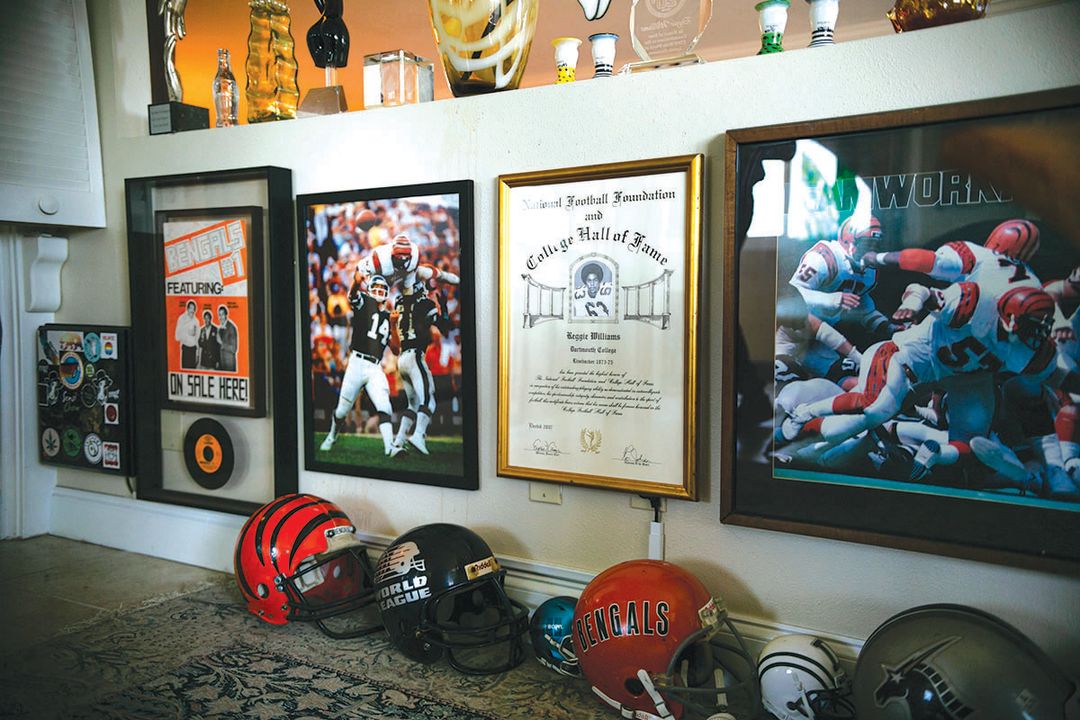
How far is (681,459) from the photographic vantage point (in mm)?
2188

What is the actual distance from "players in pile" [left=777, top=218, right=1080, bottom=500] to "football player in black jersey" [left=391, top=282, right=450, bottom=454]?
111 cm

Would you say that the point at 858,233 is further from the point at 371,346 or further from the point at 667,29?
the point at 371,346

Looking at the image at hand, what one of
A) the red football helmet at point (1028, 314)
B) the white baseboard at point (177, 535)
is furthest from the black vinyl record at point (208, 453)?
the red football helmet at point (1028, 314)

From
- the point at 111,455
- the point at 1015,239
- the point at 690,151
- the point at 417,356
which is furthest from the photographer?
the point at 111,455

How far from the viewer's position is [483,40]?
8.13 ft

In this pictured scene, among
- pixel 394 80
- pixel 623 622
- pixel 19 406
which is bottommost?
pixel 623 622

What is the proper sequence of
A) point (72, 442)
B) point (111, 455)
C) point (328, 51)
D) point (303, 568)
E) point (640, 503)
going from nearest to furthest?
point (640, 503)
point (303, 568)
point (328, 51)
point (111, 455)
point (72, 442)

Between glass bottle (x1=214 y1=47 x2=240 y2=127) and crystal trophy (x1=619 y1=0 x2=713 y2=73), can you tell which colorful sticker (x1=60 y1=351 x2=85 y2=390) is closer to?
glass bottle (x1=214 y1=47 x2=240 y2=127)

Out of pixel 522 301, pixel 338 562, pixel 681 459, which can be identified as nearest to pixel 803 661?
pixel 681 459

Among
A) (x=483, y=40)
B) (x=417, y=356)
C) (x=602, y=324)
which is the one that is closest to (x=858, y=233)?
(x=602, y=324)

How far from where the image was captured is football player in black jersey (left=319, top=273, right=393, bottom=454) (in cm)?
269

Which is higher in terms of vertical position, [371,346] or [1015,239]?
[1015,239]

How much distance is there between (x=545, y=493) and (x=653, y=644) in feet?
2.18

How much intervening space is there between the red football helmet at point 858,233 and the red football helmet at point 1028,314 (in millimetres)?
306
